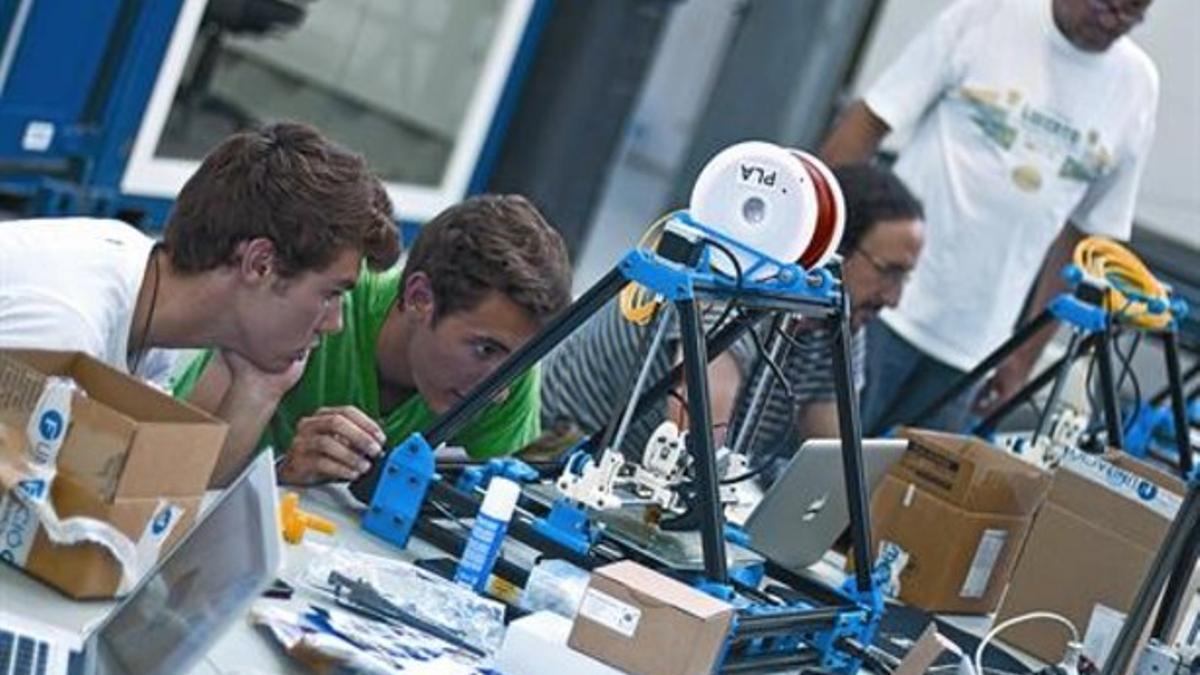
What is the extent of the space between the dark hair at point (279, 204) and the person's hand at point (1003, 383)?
191cm

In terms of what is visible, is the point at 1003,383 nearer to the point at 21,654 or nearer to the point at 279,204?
the point at 279,204

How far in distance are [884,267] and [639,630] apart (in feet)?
4.46

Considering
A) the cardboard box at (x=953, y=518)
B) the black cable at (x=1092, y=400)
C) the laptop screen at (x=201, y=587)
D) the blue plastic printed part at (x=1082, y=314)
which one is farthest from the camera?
the black cable at (x=1092, y=400)

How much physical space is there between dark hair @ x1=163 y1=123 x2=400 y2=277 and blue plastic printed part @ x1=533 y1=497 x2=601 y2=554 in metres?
0.36

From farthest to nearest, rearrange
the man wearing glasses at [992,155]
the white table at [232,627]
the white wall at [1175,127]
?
1. the white wall at [1175,127]
2. the man wearing glasses at [992,155]
3. the white table at [232,627]

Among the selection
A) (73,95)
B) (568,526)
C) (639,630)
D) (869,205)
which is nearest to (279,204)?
(568,526)

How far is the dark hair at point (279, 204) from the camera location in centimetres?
227

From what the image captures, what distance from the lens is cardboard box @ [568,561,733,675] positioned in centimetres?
204

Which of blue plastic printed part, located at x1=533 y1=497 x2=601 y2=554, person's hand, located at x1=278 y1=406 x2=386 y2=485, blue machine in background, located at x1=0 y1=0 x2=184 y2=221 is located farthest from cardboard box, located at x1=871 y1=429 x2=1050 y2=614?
blue machine in background, located at x1=0 y1=0 x2=184 y2=221

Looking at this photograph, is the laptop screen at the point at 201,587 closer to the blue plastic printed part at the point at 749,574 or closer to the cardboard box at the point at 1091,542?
the blue plastic printed part at the point at 749,574

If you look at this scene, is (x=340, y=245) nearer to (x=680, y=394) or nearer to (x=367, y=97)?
(x=680, y=394)

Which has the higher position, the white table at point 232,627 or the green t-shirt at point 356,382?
the green t-shirt at point 356,382

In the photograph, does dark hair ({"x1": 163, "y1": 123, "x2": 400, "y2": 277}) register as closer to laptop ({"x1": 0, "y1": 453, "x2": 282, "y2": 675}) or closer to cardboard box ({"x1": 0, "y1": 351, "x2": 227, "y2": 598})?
cardboard box ({"x1": 0, "y1": 351, "x2": 227, "y2": 598})

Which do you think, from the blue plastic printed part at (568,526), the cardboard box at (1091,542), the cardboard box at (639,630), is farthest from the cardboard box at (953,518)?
the cardboard box at (639,630)
